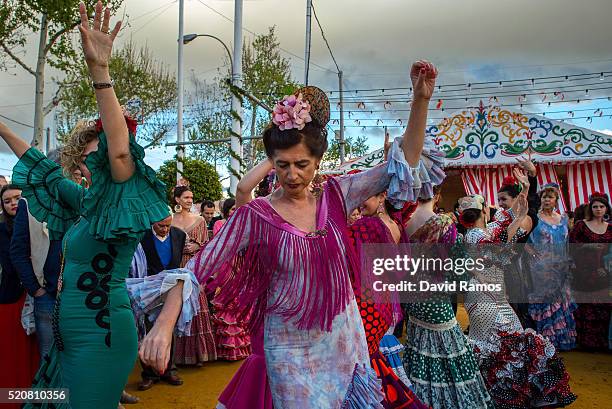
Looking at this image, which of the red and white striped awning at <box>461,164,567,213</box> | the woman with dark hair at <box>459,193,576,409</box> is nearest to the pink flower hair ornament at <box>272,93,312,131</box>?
the woman with dark hair at <box>459,193,576,409</box>

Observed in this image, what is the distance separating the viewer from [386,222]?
3674mm

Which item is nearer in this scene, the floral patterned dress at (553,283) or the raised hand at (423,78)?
the raised hand at (423,78)

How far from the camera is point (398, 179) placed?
83.7 inches

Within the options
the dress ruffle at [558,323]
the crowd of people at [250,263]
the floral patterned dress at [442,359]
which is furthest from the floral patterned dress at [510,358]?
the dress ruffle at [558,323]

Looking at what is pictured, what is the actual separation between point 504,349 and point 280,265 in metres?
3.31

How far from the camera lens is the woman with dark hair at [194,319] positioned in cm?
624

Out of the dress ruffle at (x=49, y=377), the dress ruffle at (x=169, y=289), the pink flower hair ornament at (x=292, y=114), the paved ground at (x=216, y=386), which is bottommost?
the paved ground at (x=216, y=386)

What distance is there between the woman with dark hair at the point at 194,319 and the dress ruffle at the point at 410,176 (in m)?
4.28

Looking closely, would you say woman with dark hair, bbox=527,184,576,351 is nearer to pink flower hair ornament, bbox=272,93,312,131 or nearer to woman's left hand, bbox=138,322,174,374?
pink flower hair ornament, bbox=272,93,312,131

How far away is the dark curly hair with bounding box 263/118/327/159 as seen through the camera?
6.96ft

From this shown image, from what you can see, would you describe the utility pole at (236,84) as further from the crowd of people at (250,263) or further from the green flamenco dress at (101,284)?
the green flamenco dress at (101,284)

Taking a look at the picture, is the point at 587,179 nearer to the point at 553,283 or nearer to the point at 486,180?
the point at 486,180

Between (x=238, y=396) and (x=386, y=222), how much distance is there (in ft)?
5.90

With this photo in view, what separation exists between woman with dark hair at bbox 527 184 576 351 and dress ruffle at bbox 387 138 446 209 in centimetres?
534
